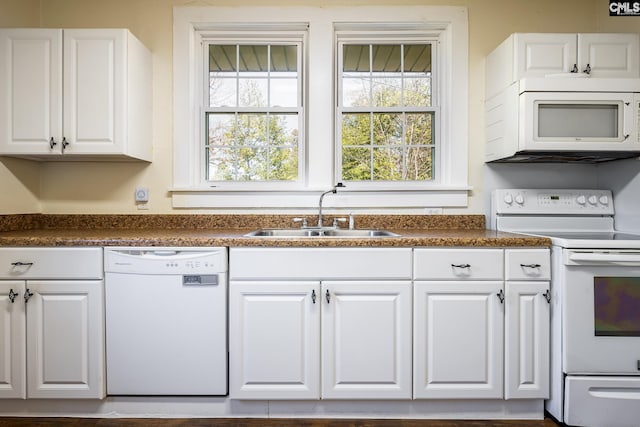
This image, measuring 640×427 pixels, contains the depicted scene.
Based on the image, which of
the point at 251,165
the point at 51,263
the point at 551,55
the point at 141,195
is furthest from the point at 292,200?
the point at 551,55

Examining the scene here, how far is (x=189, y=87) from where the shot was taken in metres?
2.59

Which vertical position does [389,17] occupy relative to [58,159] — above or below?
above

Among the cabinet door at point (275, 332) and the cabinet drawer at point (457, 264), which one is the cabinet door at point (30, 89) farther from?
the cabinet drawer at point (457, 264)

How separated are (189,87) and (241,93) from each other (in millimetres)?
341

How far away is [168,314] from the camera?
1.94 meters

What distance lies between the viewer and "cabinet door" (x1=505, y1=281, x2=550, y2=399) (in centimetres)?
195

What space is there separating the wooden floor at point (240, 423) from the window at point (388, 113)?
1.48 metres

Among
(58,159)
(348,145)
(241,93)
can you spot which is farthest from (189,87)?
(348,145)

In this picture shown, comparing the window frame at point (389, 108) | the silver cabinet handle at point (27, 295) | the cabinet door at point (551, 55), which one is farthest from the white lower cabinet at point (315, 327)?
the cabinet door at point (551, 55)

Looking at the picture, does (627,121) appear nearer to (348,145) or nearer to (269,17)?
(348,145)

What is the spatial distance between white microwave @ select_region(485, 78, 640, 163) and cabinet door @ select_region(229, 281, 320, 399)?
57.5 inches

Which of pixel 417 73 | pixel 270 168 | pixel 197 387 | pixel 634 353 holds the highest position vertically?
pixel 417 73

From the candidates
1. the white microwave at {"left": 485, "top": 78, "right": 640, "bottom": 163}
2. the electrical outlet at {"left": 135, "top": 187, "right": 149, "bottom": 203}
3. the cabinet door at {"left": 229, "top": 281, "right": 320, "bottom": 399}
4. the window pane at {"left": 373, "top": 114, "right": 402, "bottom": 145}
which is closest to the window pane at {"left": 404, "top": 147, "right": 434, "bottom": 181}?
the window pane at {"left": 373, "top": 114, "right": 402, "bottom": 145}

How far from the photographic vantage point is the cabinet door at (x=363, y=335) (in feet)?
6.38
